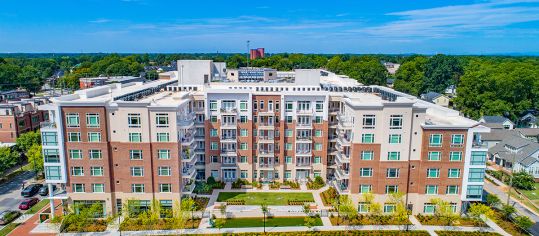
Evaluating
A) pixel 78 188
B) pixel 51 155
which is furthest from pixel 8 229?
pixel 51 155

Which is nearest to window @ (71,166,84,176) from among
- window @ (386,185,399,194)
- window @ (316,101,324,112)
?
window @ (316,101,324,112)

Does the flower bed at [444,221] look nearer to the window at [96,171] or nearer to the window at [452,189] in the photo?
the window at [452,189]

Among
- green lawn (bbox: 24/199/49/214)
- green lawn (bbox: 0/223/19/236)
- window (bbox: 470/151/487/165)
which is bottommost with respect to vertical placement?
green lawn (bbox: 0/223/19/236)

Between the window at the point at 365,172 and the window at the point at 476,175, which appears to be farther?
the window at the point at 365,172

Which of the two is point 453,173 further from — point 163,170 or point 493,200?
point 163,170

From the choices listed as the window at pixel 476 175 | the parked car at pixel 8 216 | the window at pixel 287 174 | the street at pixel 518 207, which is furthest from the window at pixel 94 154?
the street at pixel 518 207

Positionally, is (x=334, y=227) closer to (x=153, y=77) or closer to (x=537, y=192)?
(x=537, y=192)

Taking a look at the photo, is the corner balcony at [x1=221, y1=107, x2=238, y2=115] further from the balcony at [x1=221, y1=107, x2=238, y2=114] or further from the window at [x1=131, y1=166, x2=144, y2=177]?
the window at [x1=131, y1=166, x2=144, y2=177]
